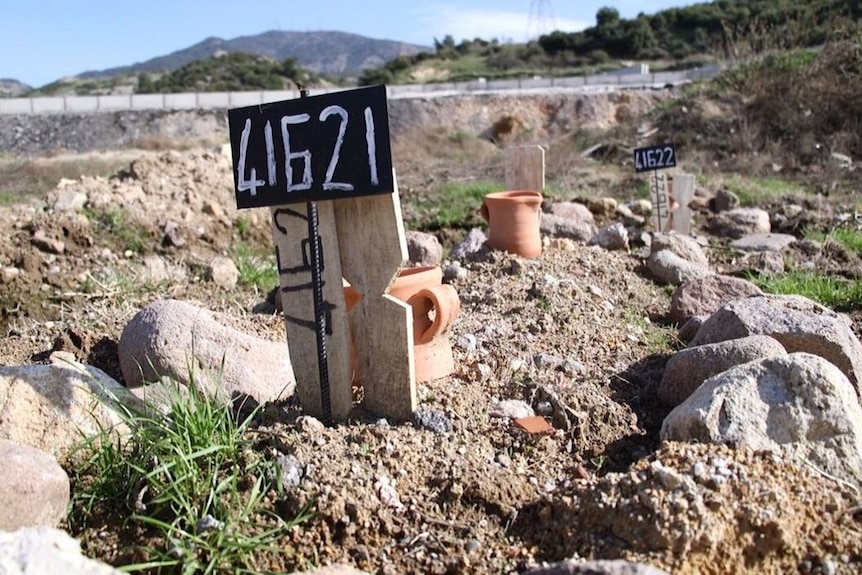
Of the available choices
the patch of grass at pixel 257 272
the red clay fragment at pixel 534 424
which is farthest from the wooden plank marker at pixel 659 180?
the red clay fragment at pixel 534 424

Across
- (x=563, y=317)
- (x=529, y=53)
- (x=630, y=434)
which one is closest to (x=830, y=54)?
(x=563, y=317)

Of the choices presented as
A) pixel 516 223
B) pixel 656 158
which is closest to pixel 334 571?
pixel 516 223

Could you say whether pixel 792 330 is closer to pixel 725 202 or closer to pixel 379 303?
pixel 379 303

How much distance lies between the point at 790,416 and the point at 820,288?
9.48 feet

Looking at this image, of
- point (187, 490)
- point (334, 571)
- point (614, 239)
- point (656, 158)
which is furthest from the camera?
point (656, 158)

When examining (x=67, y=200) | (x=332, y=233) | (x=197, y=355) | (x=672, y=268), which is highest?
(x=332, y=233)

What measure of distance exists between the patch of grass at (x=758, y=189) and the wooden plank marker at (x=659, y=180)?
2.10m

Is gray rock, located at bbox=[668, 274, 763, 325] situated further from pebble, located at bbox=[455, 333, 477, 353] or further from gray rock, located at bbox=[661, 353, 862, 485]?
gray rock, located at bbox=[661, 353, 862, 485]

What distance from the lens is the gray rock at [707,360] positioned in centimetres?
313

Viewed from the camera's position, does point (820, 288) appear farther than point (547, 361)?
Yes

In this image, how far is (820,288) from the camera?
516 cm

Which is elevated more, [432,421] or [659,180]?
[659,180]

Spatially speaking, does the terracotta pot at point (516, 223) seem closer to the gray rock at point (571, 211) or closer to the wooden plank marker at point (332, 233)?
the gray rock at point (571, 211)

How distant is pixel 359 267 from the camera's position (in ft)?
9.64
